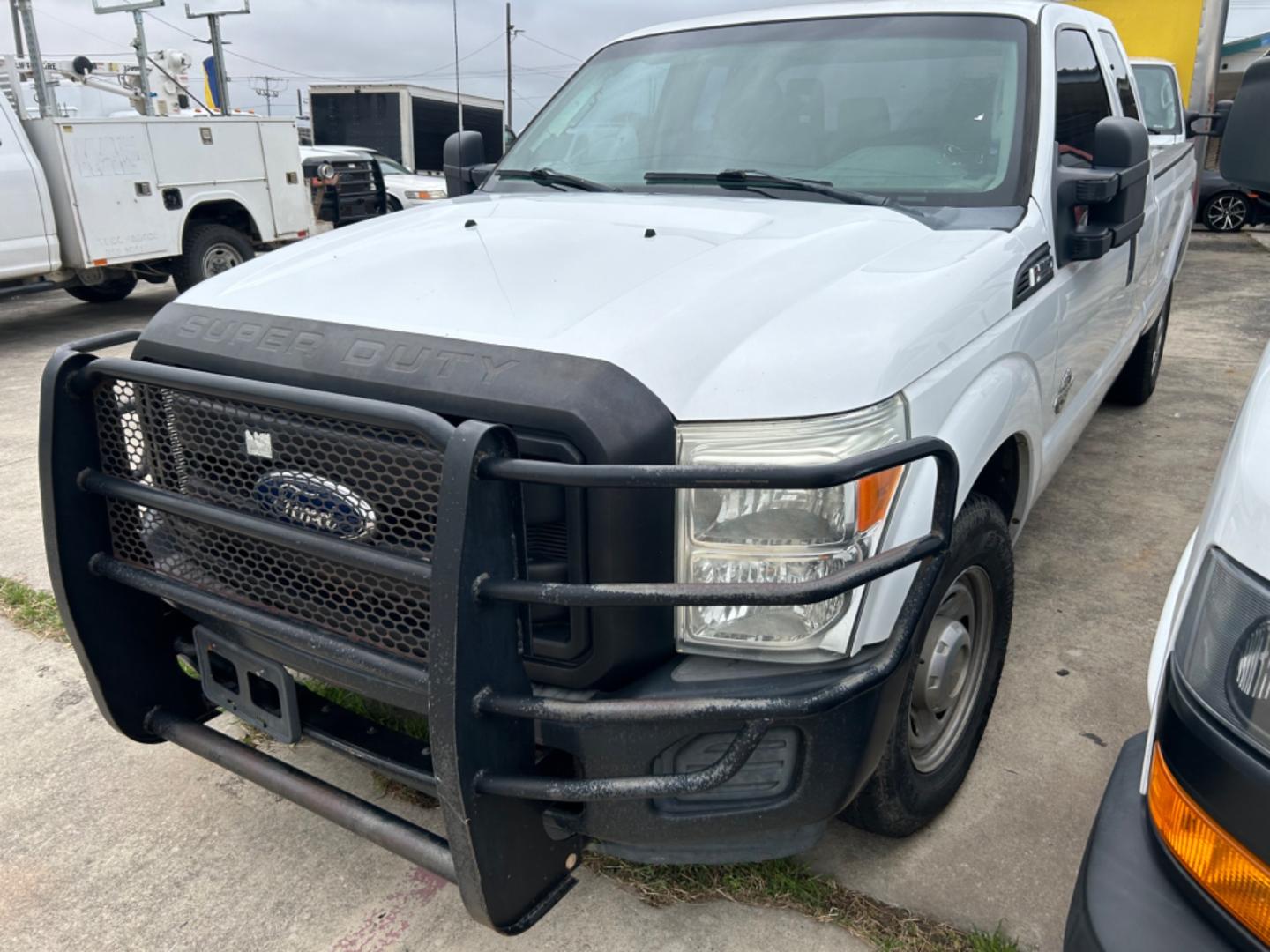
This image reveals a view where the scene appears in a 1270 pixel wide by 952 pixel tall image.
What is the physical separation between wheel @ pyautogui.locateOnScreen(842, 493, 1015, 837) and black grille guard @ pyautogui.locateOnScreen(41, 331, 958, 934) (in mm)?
435

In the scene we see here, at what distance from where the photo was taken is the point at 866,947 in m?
2.17

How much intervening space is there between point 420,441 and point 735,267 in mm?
824

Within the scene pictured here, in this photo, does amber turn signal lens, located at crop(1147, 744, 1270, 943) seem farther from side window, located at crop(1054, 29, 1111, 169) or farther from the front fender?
side window, located at crop(1054, 29, 1111, 169)

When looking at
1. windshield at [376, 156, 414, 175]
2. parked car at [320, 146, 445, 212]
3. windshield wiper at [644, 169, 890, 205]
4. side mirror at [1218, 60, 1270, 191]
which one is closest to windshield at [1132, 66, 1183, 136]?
windshield wiper at [644, 169, 890, 205]

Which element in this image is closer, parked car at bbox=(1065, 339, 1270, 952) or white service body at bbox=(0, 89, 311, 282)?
parked car at bbox=(1065, 339, 1270, 952)

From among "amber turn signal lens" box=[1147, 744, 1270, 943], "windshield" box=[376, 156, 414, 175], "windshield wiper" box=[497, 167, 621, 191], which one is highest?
"windshield wiper" box=[497, 167, 621, 191]

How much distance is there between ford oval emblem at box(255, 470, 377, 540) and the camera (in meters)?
1.91

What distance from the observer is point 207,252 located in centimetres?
989

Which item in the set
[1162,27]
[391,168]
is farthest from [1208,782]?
[391,168]

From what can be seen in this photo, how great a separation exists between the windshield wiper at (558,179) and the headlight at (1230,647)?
221 centimetres

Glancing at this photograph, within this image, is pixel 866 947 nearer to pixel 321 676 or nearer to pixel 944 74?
pixel 321 676

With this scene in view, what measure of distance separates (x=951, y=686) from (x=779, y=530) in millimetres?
865

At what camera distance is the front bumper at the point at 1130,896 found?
4.28 feet

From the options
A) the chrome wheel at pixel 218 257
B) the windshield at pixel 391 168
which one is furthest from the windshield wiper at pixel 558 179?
the windshield at pixel 391 168
